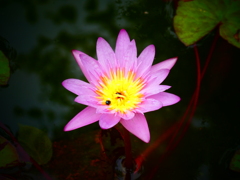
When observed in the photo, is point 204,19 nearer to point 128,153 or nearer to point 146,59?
point 146,59

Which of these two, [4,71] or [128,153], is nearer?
[128,153]

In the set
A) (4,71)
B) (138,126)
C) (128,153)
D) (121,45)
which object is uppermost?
(121,45)

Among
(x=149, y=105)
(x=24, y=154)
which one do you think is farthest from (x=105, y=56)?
(x=24, y=154)

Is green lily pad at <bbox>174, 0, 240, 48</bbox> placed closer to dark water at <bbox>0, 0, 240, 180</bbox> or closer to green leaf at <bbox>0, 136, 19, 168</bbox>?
dark water at <bbox>0, 0, 240, 180</bbox>

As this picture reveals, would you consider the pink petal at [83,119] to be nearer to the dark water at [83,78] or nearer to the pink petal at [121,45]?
the pink petal at [121,45]

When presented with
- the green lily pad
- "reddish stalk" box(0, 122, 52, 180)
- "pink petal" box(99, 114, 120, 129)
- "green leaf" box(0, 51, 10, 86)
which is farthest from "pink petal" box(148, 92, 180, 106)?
"green leaf" box(0, 51, 10, 86)

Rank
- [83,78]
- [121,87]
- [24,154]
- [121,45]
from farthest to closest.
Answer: [83,78], [24,154], [121,87], [121,45]
